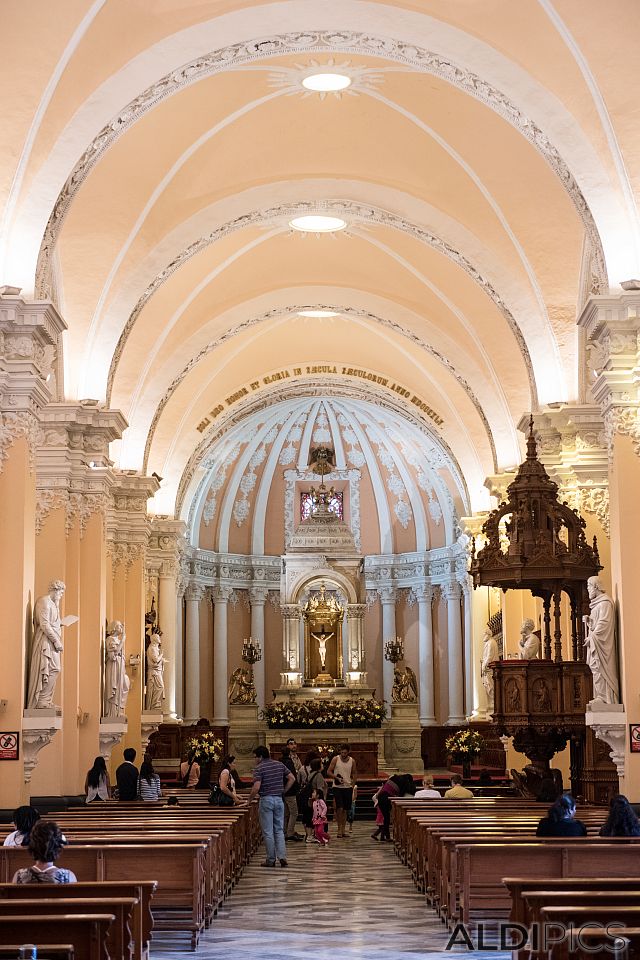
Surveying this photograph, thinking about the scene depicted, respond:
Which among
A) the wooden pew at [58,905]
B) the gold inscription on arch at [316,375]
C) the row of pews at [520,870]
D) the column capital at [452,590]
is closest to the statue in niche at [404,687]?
the column capital at [452,590]

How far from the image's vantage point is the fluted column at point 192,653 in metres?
30.9

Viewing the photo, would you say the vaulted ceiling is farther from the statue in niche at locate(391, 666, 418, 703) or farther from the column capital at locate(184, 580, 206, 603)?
the statue in niche at locate(391, 666, 418, 703)

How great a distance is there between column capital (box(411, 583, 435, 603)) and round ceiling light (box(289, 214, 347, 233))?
547 inches

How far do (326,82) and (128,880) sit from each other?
9.32 m

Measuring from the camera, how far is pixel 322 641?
3300 cm

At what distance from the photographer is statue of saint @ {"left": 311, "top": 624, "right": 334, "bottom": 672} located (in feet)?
108

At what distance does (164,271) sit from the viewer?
59.9 feet

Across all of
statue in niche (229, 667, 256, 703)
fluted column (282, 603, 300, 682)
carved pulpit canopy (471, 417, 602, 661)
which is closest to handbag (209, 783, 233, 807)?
carved pulpit canopy (471, 417, 602, 661)

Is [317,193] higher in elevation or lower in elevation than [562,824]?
higher

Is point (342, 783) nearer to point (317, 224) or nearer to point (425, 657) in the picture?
point (317, 224)

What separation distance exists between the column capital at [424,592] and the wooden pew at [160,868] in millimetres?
22404

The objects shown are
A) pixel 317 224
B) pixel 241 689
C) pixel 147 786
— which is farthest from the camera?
pixel 241 689

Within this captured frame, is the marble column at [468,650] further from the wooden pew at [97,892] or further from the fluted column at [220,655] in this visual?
the wooden pew at [97,892]

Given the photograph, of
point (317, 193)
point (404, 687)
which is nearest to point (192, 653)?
point (404, 687)
